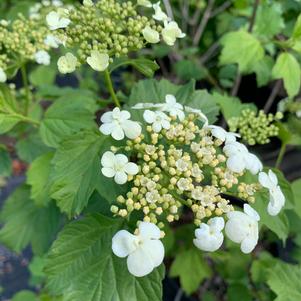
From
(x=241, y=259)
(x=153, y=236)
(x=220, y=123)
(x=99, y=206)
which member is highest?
(x=153, y=236)

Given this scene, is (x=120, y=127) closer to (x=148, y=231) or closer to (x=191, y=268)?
(x=148, y=231)

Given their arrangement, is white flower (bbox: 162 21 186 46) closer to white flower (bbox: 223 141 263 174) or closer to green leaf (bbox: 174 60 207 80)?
→ white flower (bbox: 223 141 263 174)

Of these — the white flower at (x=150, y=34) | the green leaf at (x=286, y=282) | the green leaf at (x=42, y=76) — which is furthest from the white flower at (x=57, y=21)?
the green leaf at (x=42, y=76)

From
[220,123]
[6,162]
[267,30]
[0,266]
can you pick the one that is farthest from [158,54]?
[0,266]

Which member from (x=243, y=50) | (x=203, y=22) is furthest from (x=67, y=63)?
(x=203, y=22)

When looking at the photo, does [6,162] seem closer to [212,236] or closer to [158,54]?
[212,236]
